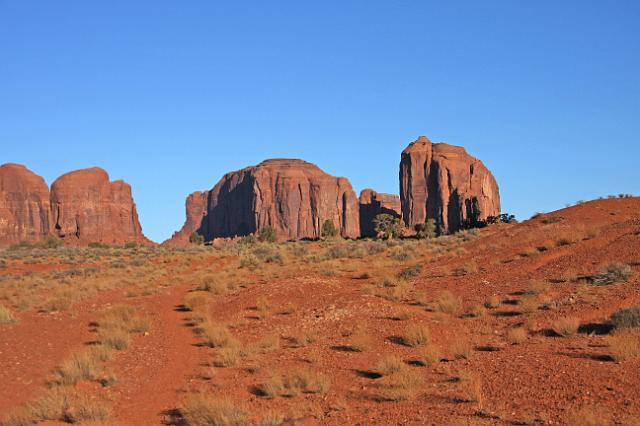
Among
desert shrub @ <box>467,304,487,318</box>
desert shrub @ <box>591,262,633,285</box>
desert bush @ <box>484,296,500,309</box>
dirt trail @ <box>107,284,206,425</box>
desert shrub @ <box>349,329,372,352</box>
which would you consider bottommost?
dirt trail @ <box>107,284,206,425</box>

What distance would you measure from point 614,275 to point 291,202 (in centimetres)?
13288

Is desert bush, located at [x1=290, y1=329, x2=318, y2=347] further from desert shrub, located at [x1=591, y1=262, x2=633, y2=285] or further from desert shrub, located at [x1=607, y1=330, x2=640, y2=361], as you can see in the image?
desert shrub, located at [x1=591, y1=262, x2=633, y2=285]

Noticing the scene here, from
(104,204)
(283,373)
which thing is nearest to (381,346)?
(283,373)

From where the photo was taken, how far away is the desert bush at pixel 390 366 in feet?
33.1

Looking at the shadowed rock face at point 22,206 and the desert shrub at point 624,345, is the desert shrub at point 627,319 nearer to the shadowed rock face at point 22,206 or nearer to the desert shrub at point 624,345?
the desert shrub at point 624,345

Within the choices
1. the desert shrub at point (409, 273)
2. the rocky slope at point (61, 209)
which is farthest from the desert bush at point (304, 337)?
the rocky slope at point (61, 209)

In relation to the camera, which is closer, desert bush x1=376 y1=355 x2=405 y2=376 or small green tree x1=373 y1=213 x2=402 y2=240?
desert bush x1=376 y1=355 x2=405 y2=376

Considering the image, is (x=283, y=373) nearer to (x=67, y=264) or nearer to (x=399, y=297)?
(x=399, y=297)

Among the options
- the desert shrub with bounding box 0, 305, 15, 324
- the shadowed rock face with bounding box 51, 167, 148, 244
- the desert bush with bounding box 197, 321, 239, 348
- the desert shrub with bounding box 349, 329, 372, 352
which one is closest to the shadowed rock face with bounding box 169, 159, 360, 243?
the shadowed rock face with bounding box 51, 167, 148, 244

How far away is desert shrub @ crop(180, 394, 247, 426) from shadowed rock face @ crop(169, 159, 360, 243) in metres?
131

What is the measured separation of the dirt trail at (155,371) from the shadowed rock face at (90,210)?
11037cm

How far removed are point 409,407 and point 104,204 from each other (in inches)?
4980

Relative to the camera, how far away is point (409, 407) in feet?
27.1

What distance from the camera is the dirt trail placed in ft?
30.5
